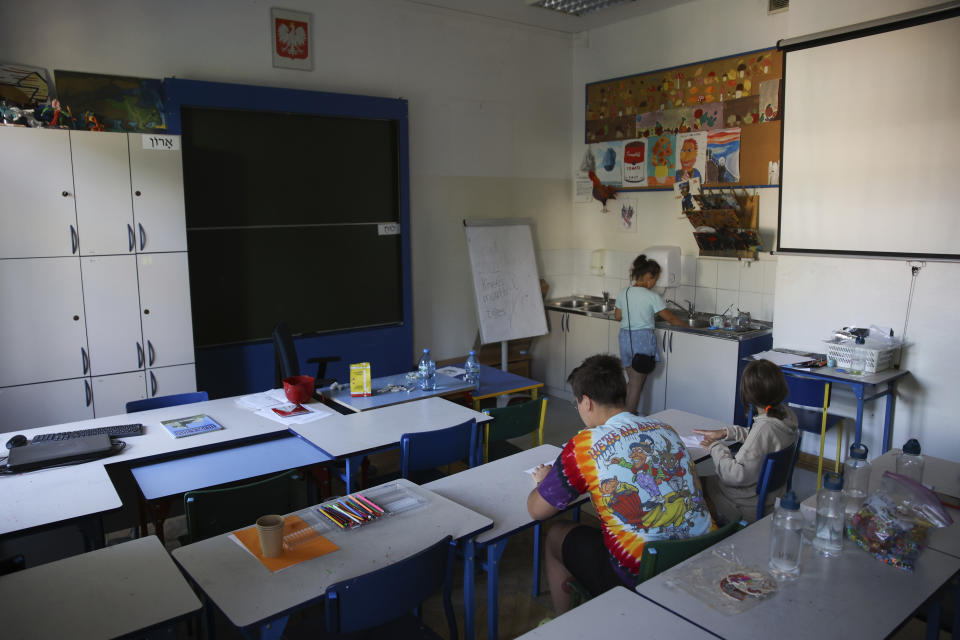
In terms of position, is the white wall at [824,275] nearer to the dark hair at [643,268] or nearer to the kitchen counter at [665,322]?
the kitchen counter at [665,322]

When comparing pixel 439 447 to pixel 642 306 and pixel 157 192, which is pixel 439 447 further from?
pixel 642 306

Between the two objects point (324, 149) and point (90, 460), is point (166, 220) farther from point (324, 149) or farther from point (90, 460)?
point (90, 460)

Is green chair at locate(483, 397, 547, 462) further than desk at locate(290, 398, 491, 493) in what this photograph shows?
Yes

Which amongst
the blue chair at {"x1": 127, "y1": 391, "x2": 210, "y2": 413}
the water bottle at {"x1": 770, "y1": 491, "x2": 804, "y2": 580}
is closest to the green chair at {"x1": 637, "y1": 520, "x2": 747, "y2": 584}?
the water bottle at {"x1": 770, "y1": 491, "x2": 804, "y2": 580}

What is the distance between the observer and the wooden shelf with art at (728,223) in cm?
532

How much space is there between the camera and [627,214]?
21.1 ft

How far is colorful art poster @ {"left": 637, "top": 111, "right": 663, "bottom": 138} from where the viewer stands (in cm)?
602

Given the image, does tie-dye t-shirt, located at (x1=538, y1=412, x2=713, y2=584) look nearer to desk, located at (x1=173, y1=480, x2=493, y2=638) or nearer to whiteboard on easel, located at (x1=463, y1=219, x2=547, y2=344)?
desk, located at (x1=173, y1=480, x2=493, y2=638)

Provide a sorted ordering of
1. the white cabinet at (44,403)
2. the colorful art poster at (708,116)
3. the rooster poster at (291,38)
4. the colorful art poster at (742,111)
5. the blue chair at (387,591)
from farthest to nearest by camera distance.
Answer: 1. the colorful art poster at (708,116)
2. the colorful art poster at (742,111)
3. the rooster poster at (291,38)
4. the white cabinet at (44,403)
5. the blue chair at (387,591)

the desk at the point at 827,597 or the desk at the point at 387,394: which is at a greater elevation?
the desk at the point at 387,394

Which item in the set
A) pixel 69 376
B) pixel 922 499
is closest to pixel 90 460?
pixel 69 376

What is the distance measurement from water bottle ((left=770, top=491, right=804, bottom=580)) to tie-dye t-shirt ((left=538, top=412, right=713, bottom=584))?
0.24m

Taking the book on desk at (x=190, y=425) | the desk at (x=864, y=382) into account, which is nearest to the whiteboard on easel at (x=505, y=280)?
the desk at (x=864, y=382)

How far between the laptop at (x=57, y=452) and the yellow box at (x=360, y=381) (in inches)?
52.8
